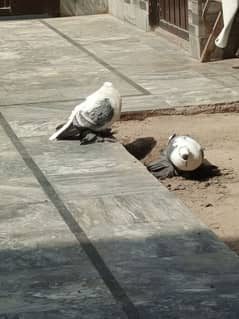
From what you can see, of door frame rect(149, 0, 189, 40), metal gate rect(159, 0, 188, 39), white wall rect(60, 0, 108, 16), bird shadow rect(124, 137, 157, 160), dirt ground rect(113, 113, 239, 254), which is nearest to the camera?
dirt ground rect(113, 113, 239, 254)

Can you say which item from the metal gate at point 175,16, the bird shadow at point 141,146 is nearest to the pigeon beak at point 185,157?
the bird shadow at point 141,146

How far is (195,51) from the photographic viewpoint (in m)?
10.1

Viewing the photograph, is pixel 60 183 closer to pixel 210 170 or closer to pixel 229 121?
pixel 210 170

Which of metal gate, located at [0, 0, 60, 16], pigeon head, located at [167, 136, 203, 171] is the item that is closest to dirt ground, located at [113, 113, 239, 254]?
pigeon head, located at [167, 136, 203, 171]

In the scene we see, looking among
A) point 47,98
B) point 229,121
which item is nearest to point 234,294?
point 229,121

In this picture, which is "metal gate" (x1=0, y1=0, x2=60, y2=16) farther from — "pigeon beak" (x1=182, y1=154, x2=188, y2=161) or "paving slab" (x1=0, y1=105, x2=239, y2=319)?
"pigeon beak" (x1=182, y1=154, x2=188, y2=161)

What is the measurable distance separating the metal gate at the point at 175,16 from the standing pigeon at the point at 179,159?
15.6 ft

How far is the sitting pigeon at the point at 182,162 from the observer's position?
6.12m

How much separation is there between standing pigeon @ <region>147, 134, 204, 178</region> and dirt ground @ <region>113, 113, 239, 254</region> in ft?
0.23

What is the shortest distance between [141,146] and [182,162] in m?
0.90

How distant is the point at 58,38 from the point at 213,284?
7.90 meters

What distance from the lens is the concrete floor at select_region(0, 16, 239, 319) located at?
4230 mm

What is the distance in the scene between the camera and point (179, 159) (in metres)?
6.12

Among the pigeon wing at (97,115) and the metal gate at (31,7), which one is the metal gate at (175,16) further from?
the metal gate at (31,7)
